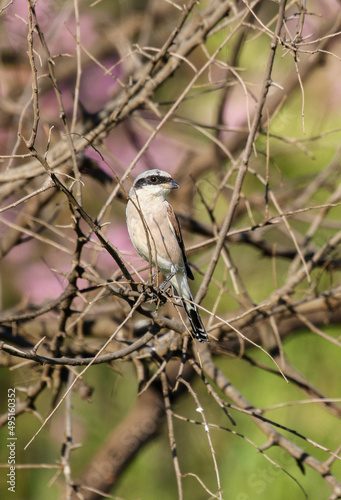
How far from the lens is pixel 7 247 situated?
10.5 ft

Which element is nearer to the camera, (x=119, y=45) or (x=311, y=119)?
(x=119, y=45)

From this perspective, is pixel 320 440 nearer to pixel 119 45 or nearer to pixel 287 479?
pixel 287 479

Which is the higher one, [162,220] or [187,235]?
[187,235]

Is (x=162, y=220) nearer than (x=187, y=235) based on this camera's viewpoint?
Yes

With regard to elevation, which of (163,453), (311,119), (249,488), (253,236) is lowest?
(249,488)

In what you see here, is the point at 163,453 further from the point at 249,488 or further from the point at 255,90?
the point at 255,90

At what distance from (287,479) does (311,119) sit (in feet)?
8.87

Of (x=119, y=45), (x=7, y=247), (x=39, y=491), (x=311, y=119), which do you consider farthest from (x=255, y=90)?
(x=39, y=491)

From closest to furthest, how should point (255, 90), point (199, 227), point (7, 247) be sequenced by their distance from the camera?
point (7, 247)
point (199, 227)
point (255, 90)

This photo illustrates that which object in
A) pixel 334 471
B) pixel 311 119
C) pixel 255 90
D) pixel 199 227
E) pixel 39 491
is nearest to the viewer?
pixel 199 227

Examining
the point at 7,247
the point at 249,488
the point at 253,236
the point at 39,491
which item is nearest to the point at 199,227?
the point at 253,236

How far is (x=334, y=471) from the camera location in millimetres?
3971

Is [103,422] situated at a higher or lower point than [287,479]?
higher

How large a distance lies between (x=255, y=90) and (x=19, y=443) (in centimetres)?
364
